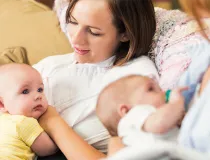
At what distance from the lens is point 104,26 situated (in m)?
1.22

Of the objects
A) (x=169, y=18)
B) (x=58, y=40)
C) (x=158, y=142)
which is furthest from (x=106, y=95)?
(x=58, y=40)

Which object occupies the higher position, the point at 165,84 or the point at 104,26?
the point at 104,26

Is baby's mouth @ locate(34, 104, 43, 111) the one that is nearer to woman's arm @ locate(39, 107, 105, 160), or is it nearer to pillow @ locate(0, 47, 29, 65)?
woman's arm @ locate(39, 107, 105, 160)

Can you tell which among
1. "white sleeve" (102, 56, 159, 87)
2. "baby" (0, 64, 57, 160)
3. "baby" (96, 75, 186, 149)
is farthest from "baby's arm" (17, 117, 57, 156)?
"baby" (96, 75, 186, 149)

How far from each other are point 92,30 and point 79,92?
0.65 ft

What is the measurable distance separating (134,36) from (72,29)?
0.65 feet

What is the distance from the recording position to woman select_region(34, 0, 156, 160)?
47.1 inches

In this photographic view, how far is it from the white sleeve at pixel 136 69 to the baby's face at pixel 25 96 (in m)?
0.21

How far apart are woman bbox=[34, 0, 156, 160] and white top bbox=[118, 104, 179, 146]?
0.36 metres

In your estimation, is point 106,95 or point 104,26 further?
point 104,26

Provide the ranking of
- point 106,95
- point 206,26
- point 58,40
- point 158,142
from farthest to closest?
point 58,40
point 206,26
point 106,95
point 158,142

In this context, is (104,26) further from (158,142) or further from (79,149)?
(158,142)

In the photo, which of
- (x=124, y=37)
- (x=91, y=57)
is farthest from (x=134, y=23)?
(x=91, y=57)

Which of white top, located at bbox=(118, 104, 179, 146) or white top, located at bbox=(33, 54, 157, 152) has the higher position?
white top, located at bbox=(118, 104, 179, 146)
